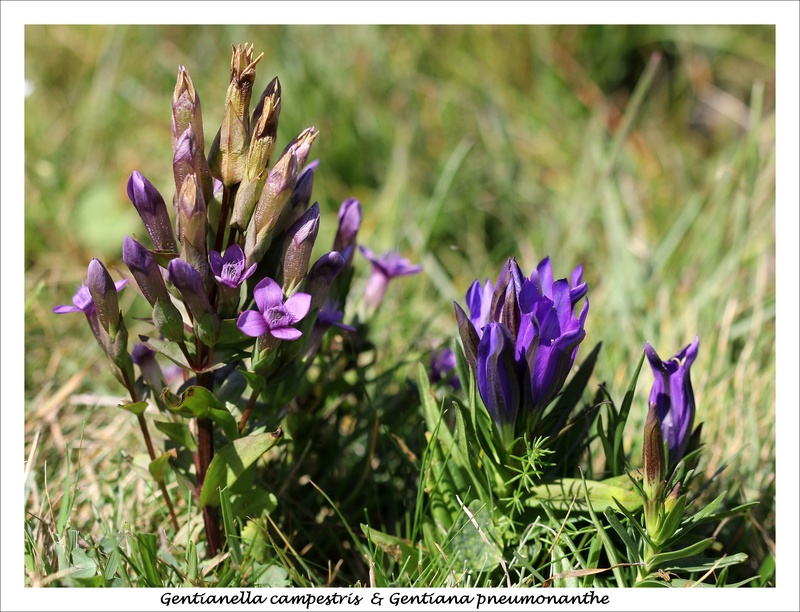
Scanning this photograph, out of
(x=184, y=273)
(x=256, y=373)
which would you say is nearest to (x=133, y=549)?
(x=256, y=373)

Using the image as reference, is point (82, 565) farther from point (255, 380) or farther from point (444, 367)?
point (444, 367)

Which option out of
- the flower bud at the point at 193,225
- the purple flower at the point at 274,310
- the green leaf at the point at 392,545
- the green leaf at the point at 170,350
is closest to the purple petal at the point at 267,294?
the purple flower at the point at 274,310

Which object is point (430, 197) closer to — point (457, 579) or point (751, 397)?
point (751, 397)

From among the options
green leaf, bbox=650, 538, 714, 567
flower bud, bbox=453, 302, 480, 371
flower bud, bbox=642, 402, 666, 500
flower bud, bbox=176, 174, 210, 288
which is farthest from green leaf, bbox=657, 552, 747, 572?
flower bud, bbox=176, 174, 210, 288

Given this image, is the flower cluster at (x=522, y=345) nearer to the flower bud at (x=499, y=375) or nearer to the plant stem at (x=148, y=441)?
the flower bud at (x=499, y=375)

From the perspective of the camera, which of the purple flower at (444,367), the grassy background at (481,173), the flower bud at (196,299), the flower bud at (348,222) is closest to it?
the flower bud at (196,299)

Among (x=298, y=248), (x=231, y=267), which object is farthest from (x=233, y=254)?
(x=298, y=248)

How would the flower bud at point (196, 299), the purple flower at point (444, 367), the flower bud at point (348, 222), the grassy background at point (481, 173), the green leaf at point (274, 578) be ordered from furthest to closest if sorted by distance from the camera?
the grassy background at point (481, 173) → the purple flower at point (444, 367) → the flower bud at point (348, 222) → the green leaf at point (274, 578) → the flower bud at point (196, 299)
